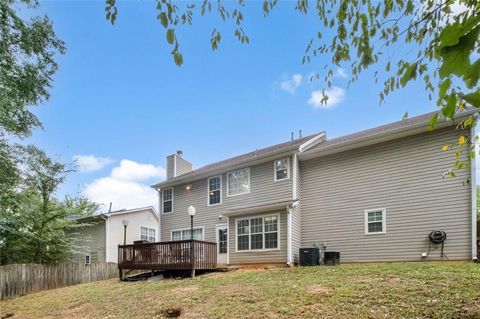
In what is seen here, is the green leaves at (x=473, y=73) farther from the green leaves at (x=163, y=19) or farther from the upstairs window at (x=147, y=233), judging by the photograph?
the upstairs window at (x=147, y=233)

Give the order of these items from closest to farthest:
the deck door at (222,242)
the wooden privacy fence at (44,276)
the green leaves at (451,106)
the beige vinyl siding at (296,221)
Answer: the green leaves at (451,106) → the wooden privacy fence at (44,276) → the beige vinyl siding at (296,221) → the deck door at (222,242)

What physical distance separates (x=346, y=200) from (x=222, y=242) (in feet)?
19.4

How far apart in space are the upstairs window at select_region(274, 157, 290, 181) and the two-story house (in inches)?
1.6

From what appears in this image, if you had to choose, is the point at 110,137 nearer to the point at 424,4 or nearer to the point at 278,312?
the point at 278,312

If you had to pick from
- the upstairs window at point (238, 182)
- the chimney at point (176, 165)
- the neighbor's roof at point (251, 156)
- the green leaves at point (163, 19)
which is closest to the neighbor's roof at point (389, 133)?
the neighbor's roof at point (251, 156)

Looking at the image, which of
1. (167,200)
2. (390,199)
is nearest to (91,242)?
(167,200)

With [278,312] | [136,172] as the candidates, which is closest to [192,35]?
[278,312]

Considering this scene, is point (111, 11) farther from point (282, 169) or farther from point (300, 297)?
point (282, 169)

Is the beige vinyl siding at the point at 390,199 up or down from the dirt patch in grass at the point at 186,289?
up

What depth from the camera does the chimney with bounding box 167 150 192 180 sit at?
19.9m

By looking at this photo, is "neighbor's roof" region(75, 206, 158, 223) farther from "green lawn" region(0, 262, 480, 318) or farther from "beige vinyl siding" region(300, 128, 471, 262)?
"beige vinyl siding" region(300, 128, 471, 262)

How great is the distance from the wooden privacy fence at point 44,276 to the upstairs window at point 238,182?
6.96 m

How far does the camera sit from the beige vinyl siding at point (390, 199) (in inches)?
464

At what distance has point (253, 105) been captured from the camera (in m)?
18.5
